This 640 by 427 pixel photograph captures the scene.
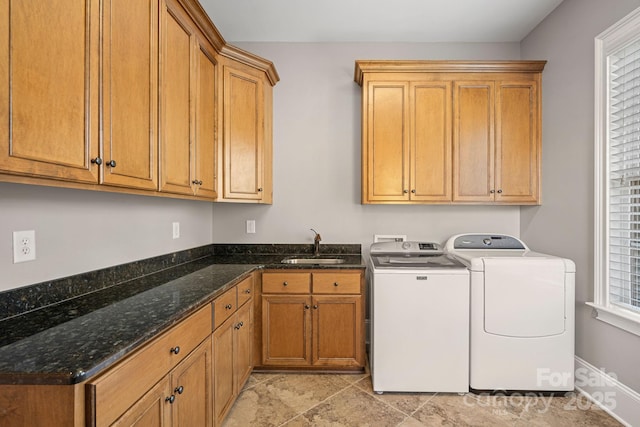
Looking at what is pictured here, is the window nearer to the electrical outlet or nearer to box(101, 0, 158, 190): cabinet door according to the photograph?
box(101, 0, 158, 190): cabinet door

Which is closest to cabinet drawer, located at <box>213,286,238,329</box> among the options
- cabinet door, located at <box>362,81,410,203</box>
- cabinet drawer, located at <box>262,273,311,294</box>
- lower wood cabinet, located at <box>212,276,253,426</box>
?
lower wood cabinet, located at <box>212,276,253,426</box>

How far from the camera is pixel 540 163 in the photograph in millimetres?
2572

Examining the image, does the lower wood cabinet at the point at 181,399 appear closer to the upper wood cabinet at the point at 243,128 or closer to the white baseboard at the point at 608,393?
the upper wood cabinet at the point at 243,128

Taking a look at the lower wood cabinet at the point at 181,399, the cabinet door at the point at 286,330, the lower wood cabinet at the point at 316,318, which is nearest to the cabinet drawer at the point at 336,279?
the lower wood cabinet at the point at 316,318

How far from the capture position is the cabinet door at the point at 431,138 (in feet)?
8.51

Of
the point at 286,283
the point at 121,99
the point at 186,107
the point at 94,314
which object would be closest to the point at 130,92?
the point at 121,99

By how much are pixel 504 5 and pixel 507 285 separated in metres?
2.12

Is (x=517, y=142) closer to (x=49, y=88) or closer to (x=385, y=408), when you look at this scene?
(x=385, y=408)

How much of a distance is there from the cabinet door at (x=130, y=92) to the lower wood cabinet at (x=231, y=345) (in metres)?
0.78

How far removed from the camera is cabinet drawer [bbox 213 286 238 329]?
5.34 ft

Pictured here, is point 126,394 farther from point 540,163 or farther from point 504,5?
point 504,5

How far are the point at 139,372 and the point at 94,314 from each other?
373mm

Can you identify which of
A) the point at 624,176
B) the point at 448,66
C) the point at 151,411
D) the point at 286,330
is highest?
the point at 448,66

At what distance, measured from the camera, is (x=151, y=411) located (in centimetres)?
106
